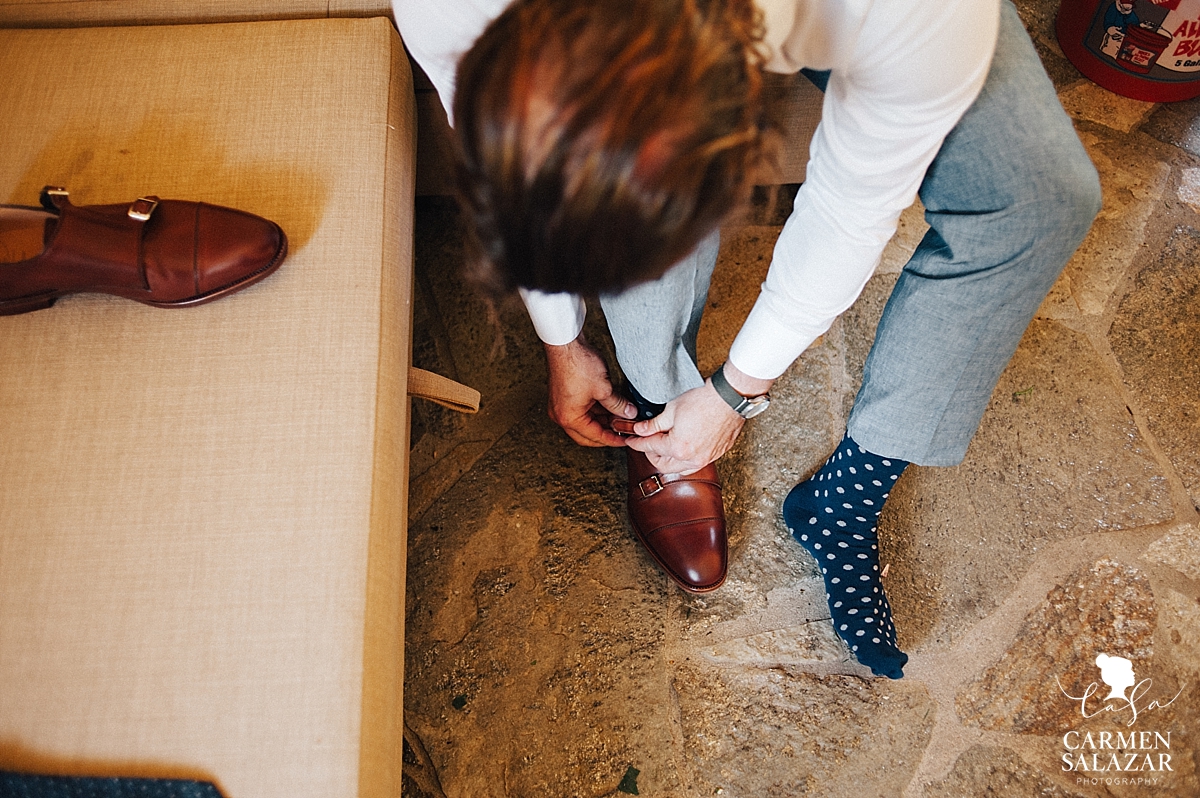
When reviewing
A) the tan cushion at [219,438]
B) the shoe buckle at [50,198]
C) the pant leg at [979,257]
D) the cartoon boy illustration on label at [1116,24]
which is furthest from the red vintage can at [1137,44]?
the shoe buckle at [50,198]

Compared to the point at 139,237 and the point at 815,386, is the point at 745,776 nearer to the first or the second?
the point at 815,386

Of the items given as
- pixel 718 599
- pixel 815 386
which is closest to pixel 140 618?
pixel 718 599

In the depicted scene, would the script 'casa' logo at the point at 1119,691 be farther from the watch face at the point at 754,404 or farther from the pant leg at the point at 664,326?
the pant leg at the point at 664,326

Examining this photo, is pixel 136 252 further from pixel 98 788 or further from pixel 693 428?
pixel 693 428

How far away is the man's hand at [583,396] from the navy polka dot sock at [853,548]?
10.9 inches

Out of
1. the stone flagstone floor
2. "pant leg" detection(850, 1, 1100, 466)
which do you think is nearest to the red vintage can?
the stone flagstone floor

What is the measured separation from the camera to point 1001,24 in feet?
2.35

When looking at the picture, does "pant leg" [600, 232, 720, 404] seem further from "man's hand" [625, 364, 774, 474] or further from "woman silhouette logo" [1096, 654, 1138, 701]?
"woman silhouette logo" [1096, 654, 1138, 701]

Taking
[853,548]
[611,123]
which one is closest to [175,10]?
[611,123]

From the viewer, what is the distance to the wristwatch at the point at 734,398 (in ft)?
2.98

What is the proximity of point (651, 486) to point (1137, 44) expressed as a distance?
108cm

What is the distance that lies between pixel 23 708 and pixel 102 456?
219 mm

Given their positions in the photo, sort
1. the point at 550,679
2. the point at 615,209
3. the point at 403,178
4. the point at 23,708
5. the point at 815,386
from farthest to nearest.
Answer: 1. the point at 815,386
2. the point at 550,679
3. the point at 403,178
4. the point at 23,708
5. the point at 615,209

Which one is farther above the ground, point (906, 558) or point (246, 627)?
point (246, 627)
